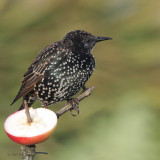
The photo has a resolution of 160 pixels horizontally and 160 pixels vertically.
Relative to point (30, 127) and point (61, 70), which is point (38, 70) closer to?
point (61, 70)

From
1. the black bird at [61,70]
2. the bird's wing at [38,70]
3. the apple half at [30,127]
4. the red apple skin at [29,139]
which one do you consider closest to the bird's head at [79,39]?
the black bird at [61,70]

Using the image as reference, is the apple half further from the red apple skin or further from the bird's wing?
the bird's wing

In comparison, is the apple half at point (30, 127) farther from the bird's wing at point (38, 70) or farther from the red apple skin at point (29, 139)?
the bird's wing at point (38, 70)

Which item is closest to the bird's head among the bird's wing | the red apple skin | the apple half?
the bird's wing

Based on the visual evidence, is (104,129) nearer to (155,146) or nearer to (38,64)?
(155,146)

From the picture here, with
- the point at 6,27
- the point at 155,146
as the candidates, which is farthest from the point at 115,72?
the point at 6,27

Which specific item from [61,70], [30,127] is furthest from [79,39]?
[30,127]

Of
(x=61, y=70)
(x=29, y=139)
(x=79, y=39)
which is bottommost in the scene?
(x=29, y=139)
